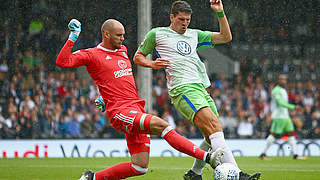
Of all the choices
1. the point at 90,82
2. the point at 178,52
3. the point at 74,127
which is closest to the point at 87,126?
the point at 74,127

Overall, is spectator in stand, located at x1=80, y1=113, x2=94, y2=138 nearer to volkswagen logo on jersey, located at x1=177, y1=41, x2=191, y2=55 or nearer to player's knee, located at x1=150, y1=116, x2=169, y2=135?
volkswagen logo on jersey, located at x1=177, y1=41, x2=191, y2=55

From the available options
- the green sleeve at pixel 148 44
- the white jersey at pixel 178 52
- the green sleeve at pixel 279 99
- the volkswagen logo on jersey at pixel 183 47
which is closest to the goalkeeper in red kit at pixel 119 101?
the green sleeve at pixel 148 44

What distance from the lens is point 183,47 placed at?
21.0 ft

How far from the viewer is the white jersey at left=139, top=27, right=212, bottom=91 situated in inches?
248

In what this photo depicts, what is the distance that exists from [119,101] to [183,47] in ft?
3.88

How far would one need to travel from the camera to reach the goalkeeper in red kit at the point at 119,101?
5.44 meters

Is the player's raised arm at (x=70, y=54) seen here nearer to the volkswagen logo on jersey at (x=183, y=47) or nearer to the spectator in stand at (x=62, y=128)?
the volkswagen logo on jersey at (x=183, y=47)

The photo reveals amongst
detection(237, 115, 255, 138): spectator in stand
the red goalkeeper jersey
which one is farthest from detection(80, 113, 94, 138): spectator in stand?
the red goalkeeper jersey

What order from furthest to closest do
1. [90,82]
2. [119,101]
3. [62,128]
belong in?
[90,82]
[62,128]
[119,101]

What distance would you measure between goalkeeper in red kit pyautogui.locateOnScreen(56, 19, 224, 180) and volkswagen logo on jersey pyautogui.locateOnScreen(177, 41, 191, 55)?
734 millimetres

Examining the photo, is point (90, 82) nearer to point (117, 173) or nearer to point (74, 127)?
point (74, 127)

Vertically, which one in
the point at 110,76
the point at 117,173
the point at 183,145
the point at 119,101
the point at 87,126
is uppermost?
the point at 110,76

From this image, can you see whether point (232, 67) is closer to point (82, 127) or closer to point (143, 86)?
point (143, 86)

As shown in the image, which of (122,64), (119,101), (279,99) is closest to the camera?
(119,101)
